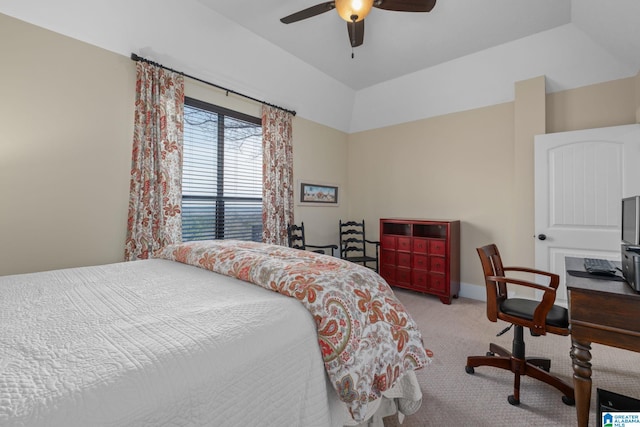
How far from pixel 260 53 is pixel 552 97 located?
3.47 metres

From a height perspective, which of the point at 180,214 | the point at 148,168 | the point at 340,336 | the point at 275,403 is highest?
the point at 148,168

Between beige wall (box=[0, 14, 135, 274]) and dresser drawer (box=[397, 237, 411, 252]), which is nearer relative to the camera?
beige wall (box=[0, 14, 135, 274])

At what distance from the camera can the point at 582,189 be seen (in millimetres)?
2973

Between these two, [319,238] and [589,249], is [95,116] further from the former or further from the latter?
[589,249]

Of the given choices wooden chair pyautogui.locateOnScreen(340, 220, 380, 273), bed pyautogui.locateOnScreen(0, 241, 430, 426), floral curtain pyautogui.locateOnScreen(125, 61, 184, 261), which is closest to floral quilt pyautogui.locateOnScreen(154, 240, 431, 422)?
bed pyautogui.locateOnScreen(0, 241, 430, 426)

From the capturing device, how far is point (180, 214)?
9.33 ft

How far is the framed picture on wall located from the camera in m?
4.30

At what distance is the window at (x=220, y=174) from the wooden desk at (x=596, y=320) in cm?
316

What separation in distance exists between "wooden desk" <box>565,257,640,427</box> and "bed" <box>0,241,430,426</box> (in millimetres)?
804

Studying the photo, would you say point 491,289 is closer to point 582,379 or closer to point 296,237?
point 582,379

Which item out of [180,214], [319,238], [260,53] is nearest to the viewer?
[180,214]

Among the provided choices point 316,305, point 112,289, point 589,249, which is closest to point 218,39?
point 112,289

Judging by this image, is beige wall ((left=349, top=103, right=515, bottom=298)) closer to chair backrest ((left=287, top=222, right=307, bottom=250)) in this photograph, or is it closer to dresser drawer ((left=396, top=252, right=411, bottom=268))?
dresser drawer ((left=396, top=252, right=411, bottom=268))

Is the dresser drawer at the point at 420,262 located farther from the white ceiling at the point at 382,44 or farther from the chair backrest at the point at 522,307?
the white ceiling at the point at 382,44
